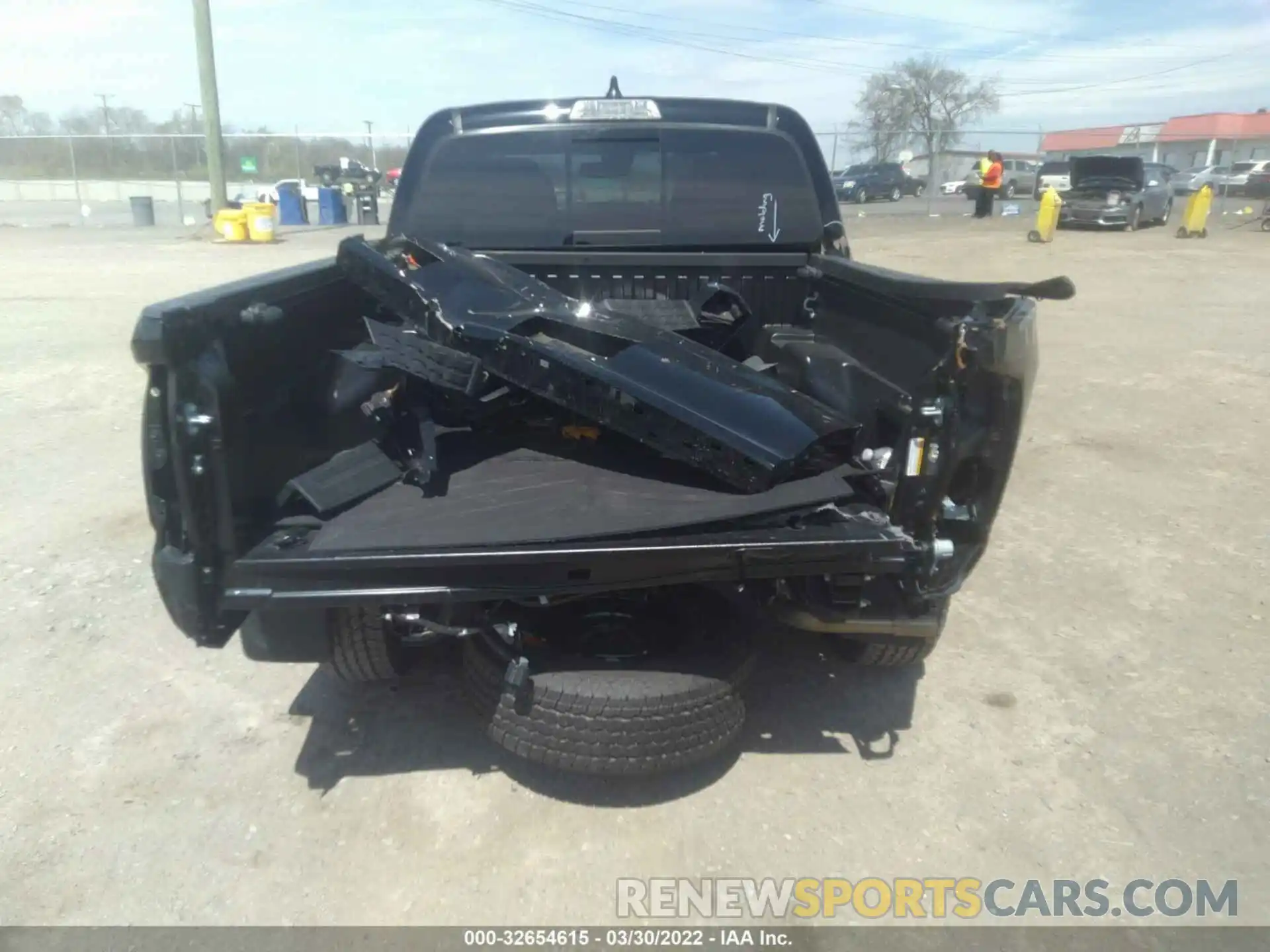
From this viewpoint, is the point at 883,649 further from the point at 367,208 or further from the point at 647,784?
the point at 367,208

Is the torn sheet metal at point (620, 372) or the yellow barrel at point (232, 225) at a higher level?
the torn sheet metal at point (620, 372)

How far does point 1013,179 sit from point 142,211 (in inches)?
1210

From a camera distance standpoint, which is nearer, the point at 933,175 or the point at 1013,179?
the point at 933,175

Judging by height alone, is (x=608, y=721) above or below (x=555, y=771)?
above

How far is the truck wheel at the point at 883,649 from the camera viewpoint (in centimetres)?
343

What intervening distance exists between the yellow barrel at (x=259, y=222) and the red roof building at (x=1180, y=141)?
3927cm

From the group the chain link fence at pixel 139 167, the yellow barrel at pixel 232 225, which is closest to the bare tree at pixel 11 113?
the chain link fence at pixel 139 167

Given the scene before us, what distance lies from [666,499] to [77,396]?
6597mm

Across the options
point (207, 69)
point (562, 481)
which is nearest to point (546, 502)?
point (562, 481)

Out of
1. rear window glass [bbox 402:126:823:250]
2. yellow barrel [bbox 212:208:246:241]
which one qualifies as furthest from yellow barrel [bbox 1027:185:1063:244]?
rear window glass [bbox 402:126:823:250]

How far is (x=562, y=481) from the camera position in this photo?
10.5ft

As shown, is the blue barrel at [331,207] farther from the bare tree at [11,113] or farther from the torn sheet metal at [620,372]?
the bare tree at [11,113]

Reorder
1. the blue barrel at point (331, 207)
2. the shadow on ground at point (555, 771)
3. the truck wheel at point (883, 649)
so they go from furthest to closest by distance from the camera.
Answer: the blue barrel at point (331, 207) → the truck wheel at point (883, 649) → the shadow on ground at point (555, 771)

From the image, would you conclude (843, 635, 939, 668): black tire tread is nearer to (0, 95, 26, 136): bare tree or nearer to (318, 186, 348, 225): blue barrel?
(318, 186, 348, 225): blue barrel
